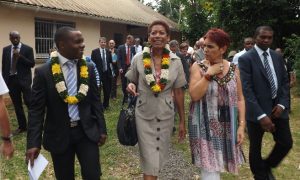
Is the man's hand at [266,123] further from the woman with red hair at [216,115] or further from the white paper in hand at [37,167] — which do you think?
the white paper in hand at [37,167]

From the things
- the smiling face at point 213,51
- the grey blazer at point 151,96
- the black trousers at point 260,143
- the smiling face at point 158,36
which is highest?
the smiling face at point 158,36

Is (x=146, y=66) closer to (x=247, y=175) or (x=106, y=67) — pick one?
(x=247, y=175)

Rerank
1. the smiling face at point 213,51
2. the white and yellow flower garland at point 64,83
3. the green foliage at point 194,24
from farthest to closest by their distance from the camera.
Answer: the green foliage at point 194,24 → the smiling face at point 213,51 → the white and yellow flower garland at point 64,83

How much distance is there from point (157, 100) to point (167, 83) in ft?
0.70

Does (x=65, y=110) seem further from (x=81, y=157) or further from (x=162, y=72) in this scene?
(x=162, y=72)

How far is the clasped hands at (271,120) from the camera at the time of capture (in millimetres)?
4523

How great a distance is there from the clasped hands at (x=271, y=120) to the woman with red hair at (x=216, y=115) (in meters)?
0.72

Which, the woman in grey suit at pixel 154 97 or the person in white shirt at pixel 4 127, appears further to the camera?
the woman in grey suit at pixel 154 97

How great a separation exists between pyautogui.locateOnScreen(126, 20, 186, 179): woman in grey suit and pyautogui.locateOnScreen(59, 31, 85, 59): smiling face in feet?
Result: 2.63

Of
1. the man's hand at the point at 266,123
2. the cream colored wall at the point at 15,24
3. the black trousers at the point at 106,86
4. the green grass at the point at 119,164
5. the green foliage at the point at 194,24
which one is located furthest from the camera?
the green foliage at the point at 194,24

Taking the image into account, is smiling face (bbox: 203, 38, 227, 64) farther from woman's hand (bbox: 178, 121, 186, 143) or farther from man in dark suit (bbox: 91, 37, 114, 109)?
man in dark suit (bbox: 91, 37, 114, 109)

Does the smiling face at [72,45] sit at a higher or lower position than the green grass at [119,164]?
higher

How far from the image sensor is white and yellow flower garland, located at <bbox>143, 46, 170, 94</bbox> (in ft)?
13.5

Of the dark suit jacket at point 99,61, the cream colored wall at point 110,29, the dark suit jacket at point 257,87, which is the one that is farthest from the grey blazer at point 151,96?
the cream colored wall at point 110,29
